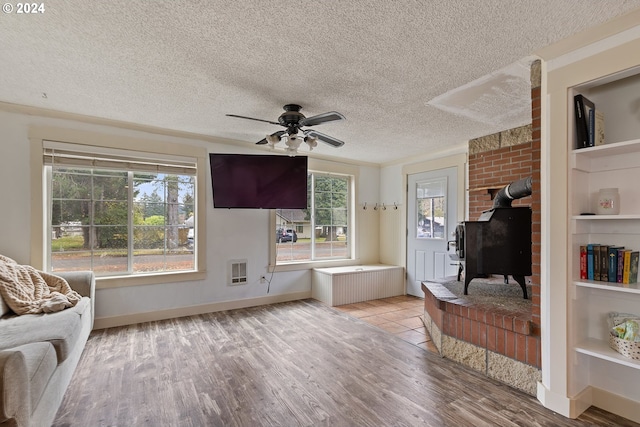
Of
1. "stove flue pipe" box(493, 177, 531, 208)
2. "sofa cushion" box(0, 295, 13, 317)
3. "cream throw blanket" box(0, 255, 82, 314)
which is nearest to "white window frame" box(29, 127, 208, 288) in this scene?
"cream throw blanket" box(0, 255, 82, 314)

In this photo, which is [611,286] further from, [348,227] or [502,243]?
[348,227]

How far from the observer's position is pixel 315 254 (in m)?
5.11

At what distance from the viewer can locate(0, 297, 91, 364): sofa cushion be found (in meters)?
1.86

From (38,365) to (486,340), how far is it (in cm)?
291

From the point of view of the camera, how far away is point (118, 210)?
3621 mm

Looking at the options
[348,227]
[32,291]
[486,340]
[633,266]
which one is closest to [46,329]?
[32,291]

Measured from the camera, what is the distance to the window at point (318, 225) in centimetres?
482

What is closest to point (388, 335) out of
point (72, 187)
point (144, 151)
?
point (144, 151)

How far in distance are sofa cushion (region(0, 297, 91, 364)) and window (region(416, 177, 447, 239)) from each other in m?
4.39

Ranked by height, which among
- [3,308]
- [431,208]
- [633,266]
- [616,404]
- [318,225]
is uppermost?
[431,208]

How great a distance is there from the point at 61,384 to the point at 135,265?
6.34 feet

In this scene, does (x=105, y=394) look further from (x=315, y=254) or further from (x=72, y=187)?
(x=315, y=254)

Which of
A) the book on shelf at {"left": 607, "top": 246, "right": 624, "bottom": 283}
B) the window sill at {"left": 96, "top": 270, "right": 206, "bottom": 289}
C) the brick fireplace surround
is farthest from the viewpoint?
the window sill at {"left": 96, "top": 270, "right": 206, "bottom": 289}

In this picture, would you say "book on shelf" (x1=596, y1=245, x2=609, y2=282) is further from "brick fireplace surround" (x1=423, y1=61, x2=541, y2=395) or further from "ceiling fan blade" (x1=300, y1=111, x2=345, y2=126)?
"ceiling fan blade" (x1=300, y1=111, x2=345, y2=126)
